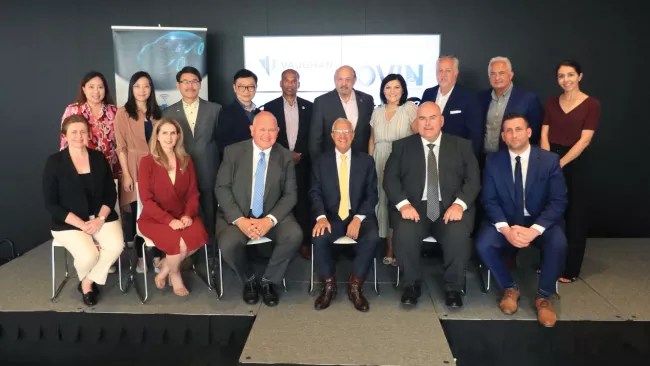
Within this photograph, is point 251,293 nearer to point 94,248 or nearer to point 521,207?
point 94,248

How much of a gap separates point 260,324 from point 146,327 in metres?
0.77

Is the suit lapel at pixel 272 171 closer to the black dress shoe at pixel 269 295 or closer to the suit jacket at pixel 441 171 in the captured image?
the black dress shoe at pixel 269 295

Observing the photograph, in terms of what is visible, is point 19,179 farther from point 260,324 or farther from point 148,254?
point 260,324

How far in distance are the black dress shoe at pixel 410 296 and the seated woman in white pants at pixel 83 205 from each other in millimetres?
2032

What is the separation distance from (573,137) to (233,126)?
2586mm

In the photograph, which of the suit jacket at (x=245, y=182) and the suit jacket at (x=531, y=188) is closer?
the suit jacket at (x=531, y=188)

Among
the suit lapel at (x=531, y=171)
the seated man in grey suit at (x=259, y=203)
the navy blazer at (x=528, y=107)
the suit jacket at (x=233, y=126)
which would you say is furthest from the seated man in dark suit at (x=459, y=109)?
the suit jacket at (x=233, y=126)

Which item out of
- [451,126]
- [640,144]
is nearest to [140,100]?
[451,126]

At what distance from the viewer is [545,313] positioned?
2902 mm

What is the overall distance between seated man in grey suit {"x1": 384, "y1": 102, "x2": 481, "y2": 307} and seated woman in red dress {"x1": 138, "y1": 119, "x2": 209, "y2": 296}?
1430 millimetres

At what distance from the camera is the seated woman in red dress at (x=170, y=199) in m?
3.16

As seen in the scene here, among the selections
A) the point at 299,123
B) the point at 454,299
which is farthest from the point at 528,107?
the point at 299,123

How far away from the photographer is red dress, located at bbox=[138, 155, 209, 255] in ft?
10.3

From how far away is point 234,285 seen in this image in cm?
352
